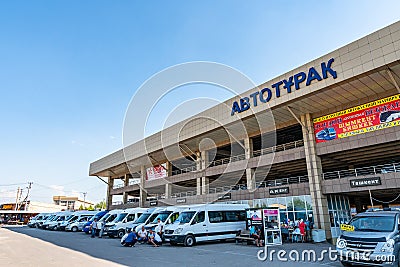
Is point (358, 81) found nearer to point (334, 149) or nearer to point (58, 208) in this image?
point (334, 149)

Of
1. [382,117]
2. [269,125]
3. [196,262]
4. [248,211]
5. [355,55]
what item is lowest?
[196,262]

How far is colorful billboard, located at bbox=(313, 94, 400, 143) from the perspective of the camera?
722 inches

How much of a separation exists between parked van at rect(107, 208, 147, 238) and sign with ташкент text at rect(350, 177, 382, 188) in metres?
15.3

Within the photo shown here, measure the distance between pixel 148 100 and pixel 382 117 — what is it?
1558 centimetres

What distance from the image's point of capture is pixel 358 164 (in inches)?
993

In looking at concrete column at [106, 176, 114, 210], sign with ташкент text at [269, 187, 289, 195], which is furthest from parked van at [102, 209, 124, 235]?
concrete column at [106, 176, 114, 210]

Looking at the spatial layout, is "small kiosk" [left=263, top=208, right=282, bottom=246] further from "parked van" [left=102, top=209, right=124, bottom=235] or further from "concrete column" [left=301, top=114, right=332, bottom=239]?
"parked van" [left=102, top=209, right=124, bottom=235]

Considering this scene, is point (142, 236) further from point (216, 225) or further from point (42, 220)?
point (42, 220)

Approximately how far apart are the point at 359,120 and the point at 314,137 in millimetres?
3284

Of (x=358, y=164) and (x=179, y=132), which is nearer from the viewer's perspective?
(x=358, y=164)

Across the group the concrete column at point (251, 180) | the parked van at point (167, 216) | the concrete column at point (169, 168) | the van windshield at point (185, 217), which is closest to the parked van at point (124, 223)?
the parked van at point (167, 216)

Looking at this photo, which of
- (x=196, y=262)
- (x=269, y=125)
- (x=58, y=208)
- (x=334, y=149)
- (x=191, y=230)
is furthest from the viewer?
(x=58, y=208)

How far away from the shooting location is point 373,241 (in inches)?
332

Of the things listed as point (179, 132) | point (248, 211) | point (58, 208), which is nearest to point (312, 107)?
point (248, 211)
